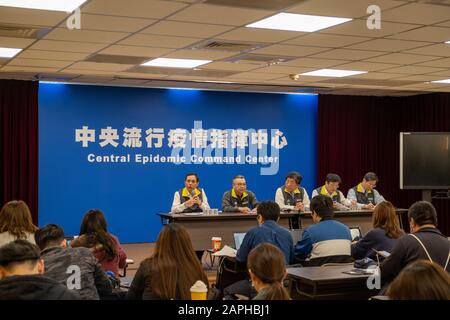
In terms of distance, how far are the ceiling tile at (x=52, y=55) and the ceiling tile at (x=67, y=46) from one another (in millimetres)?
226

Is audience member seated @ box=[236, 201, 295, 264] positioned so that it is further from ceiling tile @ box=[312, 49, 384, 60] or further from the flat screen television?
the flat screen television

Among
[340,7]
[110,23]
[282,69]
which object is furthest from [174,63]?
[340,7]

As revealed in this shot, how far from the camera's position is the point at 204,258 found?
999cm

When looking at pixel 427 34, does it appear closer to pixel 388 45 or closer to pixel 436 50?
pixel 388 45

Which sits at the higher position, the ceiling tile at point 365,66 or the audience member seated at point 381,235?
the ceiling tile at point 365,66

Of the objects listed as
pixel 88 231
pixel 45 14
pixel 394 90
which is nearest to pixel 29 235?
pixel 88 231

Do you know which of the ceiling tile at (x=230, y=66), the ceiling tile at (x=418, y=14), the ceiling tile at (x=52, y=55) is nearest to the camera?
the ceiling tile at (x=418, y=14)

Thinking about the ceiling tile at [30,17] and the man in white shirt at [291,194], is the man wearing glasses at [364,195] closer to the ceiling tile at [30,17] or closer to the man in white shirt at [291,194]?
the man in white shirt at [291,194]

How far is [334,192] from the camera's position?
963 cm

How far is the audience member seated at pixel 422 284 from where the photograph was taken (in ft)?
7.66

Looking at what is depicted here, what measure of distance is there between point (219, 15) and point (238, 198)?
4165mm

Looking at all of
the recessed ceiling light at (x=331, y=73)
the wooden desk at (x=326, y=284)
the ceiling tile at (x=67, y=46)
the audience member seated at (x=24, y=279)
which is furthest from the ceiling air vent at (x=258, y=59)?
the audience member seated at (x=24, y=279)

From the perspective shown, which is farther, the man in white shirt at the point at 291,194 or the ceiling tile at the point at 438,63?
the man in white shirt at the point at 291,194

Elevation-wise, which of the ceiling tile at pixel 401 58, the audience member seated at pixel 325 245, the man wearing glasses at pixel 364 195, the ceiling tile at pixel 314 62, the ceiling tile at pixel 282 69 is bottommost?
the audience member seated at pixel 325 245
